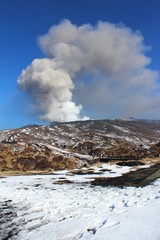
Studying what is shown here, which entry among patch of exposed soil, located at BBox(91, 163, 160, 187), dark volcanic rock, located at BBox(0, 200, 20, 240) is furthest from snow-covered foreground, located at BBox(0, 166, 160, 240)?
patch of exposed soil, located at BBox(91, 163, 160, 187)

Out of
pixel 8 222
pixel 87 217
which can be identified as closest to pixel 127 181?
pixel 87 217

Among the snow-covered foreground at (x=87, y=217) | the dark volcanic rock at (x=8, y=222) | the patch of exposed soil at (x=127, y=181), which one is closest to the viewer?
the snow-covered foreground at (x=87, y=217)

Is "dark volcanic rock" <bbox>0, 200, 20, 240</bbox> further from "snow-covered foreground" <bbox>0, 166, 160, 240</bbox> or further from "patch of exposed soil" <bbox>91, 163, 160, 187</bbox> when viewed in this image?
"patch of exposed soil" <bbox>91, 163, 160, 187</bbox>

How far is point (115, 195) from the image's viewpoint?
23.1 metres

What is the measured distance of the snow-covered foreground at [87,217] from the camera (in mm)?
12875

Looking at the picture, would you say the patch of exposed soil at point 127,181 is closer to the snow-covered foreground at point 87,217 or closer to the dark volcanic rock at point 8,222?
the snow-covered foreground at point 87,217

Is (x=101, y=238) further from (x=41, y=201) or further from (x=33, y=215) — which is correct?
(x=41, y=201)

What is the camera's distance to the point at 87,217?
15938mm

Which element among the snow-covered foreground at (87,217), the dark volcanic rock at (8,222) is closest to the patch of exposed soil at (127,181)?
the snow-covered foreground at (87,217)

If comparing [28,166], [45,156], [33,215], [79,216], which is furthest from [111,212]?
Result: [45,156]

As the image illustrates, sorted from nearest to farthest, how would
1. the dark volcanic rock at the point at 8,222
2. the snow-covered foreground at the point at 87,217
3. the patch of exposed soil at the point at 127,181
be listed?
the snow-covered foreground at the point at 87,217
the dark volcanic rock at the point at 8,222
the patch of exposed soil at the point at 127,181

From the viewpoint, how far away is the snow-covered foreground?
12.9 meters

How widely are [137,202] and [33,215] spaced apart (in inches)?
258

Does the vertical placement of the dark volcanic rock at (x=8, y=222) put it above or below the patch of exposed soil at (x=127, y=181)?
below
